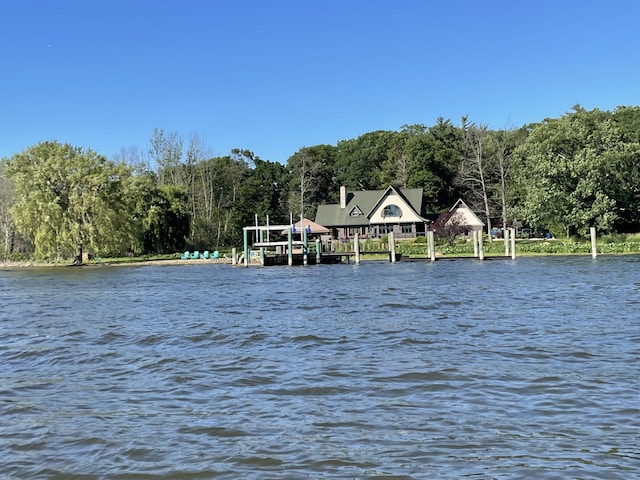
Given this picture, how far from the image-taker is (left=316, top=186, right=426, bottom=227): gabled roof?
74.1 metres

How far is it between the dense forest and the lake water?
3762 cm

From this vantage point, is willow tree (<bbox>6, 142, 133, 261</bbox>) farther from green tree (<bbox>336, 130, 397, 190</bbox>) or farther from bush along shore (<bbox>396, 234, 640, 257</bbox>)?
green tree (<bbox>336, 130, 397, 190</bbox>)

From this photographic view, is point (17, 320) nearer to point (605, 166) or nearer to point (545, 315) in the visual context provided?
point (545, 315)

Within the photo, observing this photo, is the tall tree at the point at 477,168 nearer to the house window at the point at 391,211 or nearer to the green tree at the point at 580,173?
the house window at the point at 391,211

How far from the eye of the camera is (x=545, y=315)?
16391mm

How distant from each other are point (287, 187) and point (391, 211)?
80.4 feet

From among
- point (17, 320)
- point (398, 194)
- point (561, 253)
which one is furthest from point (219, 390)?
point (398, 194)

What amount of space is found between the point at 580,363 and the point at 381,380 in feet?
10.9

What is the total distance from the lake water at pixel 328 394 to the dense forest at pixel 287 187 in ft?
123

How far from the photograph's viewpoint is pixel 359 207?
7681 cm

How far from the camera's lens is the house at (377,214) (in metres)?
72.8

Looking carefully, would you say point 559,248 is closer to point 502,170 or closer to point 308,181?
point 502,170

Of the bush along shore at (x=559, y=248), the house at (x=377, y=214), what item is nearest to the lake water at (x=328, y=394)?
the bush along shore at (x=559, y=248)

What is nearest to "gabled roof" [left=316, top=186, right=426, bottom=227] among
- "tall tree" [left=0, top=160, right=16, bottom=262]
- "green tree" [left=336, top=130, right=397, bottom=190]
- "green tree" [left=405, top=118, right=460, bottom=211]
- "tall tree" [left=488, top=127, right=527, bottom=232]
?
"green tree" [left=405, top=118, right=460, bottom=211]
